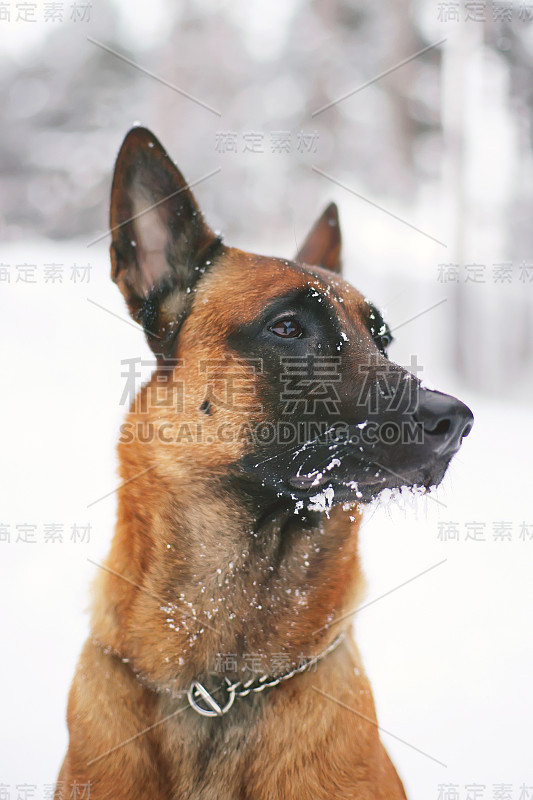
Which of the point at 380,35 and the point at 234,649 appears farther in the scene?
the point at 380,35

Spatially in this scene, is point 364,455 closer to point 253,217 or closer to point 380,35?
point 380,35

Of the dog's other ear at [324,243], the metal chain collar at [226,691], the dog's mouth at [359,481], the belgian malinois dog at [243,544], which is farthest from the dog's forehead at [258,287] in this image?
the metal chain collar at [226,691]

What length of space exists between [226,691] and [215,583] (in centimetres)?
38

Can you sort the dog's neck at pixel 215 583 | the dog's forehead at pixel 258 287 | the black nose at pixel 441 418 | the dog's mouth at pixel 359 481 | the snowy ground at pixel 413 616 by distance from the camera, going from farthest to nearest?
the snowy ground at pixel 413 616 < the dog's forehead at pixel 258 287 < the dog's neck at pixel 215 583 < the dog's mouth at pixel 359 481 < the black nose at pixel 441 418

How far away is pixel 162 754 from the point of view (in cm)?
203

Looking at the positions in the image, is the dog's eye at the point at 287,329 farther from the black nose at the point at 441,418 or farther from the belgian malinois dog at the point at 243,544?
the black nose at the point at 441,418

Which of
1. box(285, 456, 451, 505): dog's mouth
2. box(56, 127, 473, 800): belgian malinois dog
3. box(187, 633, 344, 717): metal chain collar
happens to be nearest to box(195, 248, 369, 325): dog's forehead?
box(56, 127, 473, 800): belgian malinois dog

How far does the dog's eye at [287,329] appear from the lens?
220 centimetres

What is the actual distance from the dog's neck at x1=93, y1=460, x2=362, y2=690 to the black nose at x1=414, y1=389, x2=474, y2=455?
57cm

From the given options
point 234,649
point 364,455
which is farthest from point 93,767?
point 364,455

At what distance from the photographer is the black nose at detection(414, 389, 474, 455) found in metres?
1.84

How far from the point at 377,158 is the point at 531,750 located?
14114mm

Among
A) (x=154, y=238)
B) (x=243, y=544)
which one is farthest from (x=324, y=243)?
(x=243, y=544)

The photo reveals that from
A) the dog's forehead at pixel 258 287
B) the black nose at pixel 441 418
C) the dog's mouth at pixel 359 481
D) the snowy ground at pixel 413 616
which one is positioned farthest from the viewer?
the snowy ground at pixel 413 616
